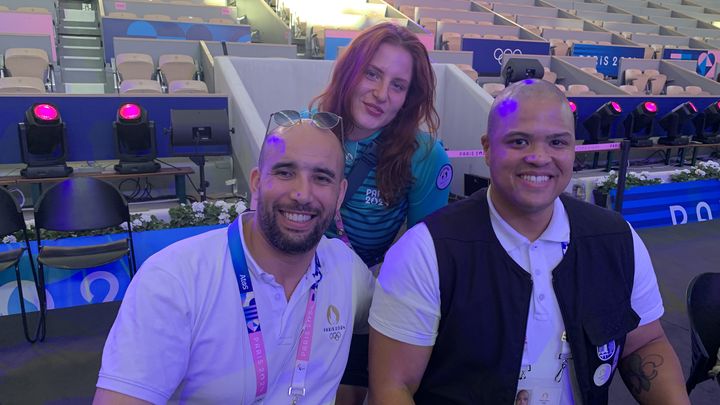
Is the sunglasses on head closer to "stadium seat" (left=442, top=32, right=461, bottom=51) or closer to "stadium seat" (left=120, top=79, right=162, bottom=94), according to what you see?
"stadium seat" (left=120, top=79, right=162, bottom=94)

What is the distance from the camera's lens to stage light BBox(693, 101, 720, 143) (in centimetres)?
719

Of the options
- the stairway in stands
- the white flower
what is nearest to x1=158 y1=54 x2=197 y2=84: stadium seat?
the stairway in stands

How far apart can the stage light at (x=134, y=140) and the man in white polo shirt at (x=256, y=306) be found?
135 inches

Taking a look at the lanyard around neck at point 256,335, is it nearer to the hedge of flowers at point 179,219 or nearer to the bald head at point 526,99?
the bald head at point 526,99

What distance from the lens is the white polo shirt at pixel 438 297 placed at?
1219 millimetres

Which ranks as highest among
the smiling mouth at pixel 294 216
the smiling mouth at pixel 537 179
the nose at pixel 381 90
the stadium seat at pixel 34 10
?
the stadium seat at pixel 34 10

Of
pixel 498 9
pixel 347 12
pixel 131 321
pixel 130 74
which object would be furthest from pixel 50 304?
pixel 498 9

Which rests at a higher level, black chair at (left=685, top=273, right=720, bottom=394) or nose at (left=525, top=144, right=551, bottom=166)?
nose at (left=525, top=144, right=551, bottom=166)

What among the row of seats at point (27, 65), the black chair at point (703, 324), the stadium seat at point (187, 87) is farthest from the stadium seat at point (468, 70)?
the black chair at point (703, 324)

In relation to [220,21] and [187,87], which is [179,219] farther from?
[220,21]

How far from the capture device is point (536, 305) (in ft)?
3.98

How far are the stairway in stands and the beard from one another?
6.53 meters

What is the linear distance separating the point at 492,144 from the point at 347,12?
8669 mm

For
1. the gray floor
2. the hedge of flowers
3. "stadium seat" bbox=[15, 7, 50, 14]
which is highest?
"stadium seat" bbox=[15, 7, 50, 14]
